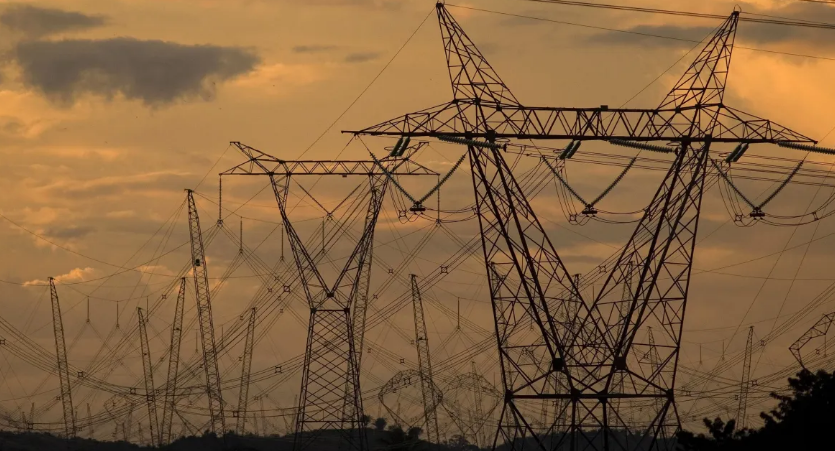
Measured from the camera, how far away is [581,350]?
Result: 277 feet

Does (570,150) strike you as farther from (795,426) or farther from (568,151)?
(795,426)

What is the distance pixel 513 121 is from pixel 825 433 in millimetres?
21623

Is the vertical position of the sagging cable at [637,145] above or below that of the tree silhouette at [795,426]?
above

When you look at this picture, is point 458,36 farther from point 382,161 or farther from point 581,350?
point 382,161

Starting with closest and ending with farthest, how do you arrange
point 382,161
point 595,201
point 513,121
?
1. point 513,121
2. point 595,201
3. point 382,161

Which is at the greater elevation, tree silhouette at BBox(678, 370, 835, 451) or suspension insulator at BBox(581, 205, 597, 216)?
suspension insulator at BBox(581, 205, 597, 216)

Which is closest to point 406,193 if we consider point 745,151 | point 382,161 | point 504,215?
point 504,215

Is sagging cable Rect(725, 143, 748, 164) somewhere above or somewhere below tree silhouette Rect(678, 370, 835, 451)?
above

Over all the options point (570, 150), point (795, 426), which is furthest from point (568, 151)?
point (795, 426)

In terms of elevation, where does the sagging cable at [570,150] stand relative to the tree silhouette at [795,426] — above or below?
above

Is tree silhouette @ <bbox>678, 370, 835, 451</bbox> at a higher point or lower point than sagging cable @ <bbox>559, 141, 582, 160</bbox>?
lower

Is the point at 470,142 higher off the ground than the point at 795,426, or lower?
higher

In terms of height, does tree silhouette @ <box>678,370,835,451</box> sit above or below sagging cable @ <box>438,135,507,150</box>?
below

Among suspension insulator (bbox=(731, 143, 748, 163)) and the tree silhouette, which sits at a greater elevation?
→ suspension insulator (bbox=(731, 143, 748, 163))
